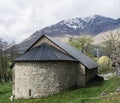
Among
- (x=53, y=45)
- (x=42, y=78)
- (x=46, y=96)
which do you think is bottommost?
(x=46, y=96)

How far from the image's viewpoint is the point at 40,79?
39406 millimetres

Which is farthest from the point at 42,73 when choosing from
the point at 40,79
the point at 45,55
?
the point at 45,55

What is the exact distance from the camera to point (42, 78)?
129 ft

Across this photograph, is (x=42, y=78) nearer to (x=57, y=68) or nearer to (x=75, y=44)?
(x=57, y=68)

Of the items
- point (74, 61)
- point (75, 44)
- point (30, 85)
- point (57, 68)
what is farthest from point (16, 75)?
point (75, 44)

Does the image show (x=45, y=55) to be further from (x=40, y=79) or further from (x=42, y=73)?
(x=40, y=79)

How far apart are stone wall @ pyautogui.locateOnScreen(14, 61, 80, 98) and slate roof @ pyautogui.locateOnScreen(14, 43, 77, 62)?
0.63 metres

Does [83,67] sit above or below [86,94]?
above

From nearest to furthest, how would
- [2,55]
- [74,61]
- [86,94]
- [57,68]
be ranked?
[86,94]
[57,68]
[74,61]
[2,55]

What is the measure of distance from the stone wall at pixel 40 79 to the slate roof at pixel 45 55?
63 centimetres

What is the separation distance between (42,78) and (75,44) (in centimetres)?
5133

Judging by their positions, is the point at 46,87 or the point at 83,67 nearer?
the point at 46,87

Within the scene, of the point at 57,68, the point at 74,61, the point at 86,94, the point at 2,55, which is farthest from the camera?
the point at 2,55

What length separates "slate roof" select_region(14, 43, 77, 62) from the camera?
40.1 metres
